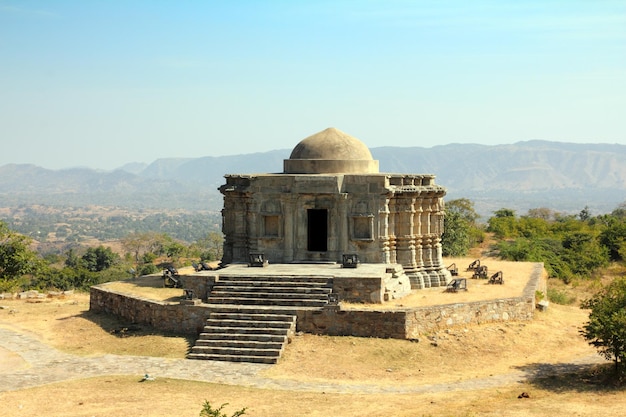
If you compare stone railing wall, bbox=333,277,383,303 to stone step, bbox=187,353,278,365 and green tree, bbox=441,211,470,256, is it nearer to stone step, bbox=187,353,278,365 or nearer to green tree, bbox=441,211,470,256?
stone step, bbox=187,353,278,365

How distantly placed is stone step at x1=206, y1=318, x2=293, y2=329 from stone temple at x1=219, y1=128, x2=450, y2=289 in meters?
4.11

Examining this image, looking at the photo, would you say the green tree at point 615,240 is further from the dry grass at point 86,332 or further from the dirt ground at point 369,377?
the dry grass at point 86,332

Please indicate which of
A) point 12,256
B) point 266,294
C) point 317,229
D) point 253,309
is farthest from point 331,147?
point 12,256

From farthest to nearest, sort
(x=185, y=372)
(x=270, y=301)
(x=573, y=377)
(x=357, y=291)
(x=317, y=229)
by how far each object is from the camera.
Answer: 1. (x=317, y=229)
2. (x=357, y=291)
3. (x=270, y=301)
4. (x=185, y=372)
5. (x=573, y=377)

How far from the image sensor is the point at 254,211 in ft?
82.6

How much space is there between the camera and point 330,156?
25859 millimetres

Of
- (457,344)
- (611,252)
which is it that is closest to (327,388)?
(457,344)

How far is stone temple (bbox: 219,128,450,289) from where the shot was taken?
2427 cm

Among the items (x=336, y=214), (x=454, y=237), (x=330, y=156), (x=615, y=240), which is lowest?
(x=615, y=240)

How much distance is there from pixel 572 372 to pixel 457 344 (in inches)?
116

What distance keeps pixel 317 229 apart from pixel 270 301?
5.68 m

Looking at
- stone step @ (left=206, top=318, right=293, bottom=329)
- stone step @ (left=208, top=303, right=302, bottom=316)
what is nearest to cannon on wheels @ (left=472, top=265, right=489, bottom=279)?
stone step @ (left=208, top=303, right=302, bottom=316)

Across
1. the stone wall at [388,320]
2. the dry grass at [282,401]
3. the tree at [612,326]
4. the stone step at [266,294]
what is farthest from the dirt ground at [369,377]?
the stone step at [266,294]

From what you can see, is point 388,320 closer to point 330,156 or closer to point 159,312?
point 159,312
